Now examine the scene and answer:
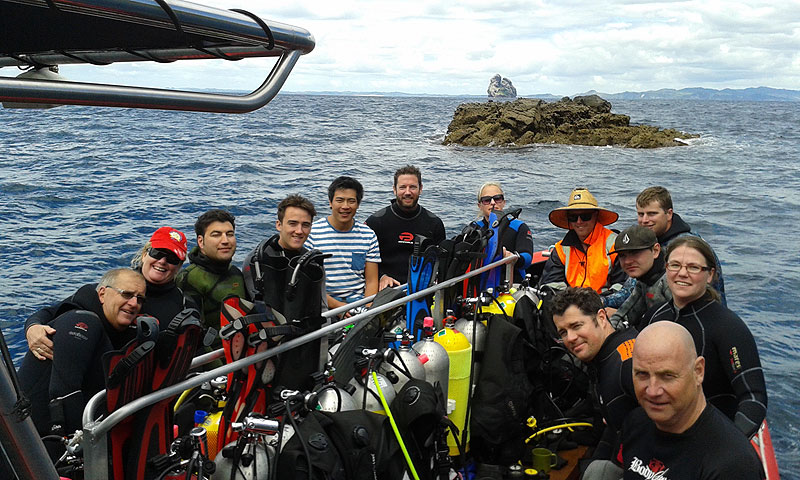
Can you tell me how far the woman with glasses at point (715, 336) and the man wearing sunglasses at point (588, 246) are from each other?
1.83 meters

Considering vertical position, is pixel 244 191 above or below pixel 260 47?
below

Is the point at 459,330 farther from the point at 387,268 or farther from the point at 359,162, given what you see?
the point at 359,162

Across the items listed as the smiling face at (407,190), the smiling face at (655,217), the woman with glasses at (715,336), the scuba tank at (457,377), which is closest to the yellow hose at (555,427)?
the scuba tank at (457,377)

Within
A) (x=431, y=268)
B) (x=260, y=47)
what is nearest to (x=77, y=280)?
(x=431, y=268)

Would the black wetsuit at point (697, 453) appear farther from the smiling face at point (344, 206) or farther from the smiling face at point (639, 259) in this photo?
the smiling face at point (344, 206)

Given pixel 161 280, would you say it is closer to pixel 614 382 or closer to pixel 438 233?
pixel 614 382

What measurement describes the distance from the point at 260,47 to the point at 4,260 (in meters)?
12.1

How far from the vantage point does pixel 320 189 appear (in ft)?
66.8

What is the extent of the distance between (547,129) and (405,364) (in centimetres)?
3896

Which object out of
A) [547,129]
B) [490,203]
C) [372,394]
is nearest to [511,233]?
[490,203]

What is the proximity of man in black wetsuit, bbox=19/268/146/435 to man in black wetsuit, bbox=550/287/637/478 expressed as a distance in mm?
2066

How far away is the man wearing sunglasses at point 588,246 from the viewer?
5.14 metres

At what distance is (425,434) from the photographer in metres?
3.07

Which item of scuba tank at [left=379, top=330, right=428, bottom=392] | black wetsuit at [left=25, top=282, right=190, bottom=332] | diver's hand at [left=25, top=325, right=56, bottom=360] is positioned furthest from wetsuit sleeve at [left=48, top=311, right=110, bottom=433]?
scuba tank at [left=379, top=330, right=428, bottom=392]
